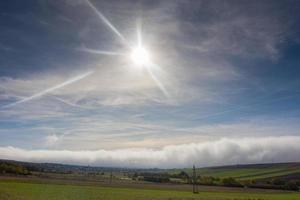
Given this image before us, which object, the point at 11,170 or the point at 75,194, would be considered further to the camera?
the point at 11,170

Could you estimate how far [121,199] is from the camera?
53969 mm

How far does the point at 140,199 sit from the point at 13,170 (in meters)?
93.8

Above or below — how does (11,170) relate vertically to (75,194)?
above

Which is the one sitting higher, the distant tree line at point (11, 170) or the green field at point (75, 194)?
the distant tree line at point (11, 170)

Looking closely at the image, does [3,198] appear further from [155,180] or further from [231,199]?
[155,180]

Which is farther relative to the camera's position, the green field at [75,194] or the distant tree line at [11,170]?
the distant tree line at [11,170]

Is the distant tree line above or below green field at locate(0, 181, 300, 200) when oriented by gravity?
above

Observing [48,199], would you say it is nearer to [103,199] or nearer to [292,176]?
[103,199]

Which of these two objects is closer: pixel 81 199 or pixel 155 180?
pixel 81 199

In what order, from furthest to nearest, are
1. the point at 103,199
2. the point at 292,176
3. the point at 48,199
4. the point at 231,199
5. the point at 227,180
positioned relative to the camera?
the point at 292,176 → the point at 227,180 → the point at 231,199 → the point at 103,199 → the point at 48,199

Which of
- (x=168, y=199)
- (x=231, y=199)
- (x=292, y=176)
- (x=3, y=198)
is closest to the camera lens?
(x=3, y=198)

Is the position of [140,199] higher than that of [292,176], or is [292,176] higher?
[292,176]

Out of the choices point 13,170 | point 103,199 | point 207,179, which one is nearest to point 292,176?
point 207,179

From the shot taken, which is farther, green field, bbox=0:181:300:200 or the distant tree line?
the distant tree line
